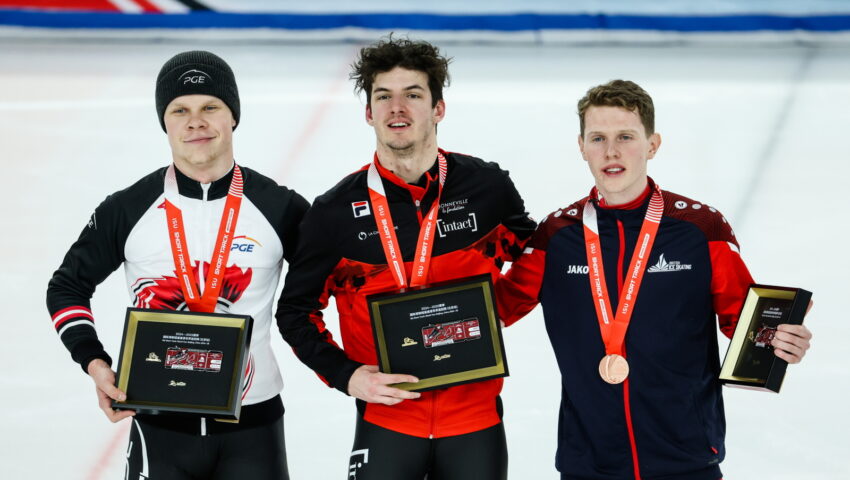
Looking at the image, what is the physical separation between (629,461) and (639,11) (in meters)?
5.31

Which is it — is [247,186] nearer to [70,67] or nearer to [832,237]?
[832,237]

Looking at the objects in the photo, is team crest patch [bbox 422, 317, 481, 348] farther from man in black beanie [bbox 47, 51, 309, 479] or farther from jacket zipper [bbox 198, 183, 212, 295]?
jacket zipper [bbox 198, 183, 212, 295]

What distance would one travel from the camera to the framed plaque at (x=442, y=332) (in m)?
2.59

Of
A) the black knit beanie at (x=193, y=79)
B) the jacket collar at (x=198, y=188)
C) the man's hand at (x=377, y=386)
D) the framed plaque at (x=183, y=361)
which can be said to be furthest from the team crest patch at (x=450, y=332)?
the black knit beanie at (x=193, y=79)

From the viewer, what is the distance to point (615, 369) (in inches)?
99.6

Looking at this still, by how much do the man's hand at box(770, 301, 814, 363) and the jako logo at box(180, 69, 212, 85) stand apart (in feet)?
5.52

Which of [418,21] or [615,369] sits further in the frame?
[418,21]

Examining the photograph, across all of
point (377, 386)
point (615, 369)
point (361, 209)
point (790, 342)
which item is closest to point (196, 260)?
point (361, 209)

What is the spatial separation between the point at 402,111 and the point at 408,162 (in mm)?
141

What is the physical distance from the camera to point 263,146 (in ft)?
19.0

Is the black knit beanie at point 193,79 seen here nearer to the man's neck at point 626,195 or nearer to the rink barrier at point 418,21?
the man's neck at point 626,195

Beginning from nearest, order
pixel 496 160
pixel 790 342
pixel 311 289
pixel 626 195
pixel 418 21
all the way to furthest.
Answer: pixel 790 342 < pixel 626 195 < pixel 311 289 < pixel 496 160 < pixel 418 21

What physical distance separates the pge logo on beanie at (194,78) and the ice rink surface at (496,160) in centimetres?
155

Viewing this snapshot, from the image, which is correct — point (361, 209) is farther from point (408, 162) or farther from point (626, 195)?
point (626, 195)
